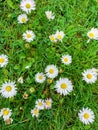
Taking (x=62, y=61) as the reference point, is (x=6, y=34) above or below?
above

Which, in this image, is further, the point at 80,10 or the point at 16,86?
the point at 80,10

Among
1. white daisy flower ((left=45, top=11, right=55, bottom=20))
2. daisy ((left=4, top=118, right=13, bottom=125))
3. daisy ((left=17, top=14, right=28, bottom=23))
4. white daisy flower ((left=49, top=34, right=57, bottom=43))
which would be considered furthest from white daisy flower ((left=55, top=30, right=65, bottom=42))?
daisy ((left=4, top=118, right=13, bottom=125))

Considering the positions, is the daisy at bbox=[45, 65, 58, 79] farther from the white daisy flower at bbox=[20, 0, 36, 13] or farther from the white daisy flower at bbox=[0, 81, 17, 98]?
the white daisy flower at bbox=[20, 0, 36, 13]

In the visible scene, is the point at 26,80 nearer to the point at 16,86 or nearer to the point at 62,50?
the point at 16,86

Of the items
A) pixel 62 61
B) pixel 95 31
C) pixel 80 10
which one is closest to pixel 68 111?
pixel 62 61

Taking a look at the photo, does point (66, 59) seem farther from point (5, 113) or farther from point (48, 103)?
point (5, 113)

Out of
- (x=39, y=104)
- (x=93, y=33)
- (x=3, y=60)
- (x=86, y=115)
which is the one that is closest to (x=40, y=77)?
(x=39, y=104)
